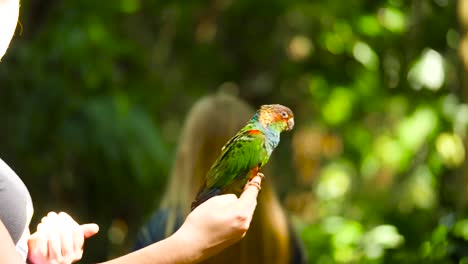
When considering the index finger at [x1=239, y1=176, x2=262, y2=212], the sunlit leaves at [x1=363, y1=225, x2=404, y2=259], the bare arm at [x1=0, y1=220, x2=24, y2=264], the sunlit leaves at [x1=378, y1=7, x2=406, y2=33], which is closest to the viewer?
the bare arm at [x1=0, y1=220, x2=24, y2=264]

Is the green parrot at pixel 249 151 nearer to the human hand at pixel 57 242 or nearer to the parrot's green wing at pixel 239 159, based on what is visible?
the parrot's green wing at pixel 239 159

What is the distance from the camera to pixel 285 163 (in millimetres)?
7344

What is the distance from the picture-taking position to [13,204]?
1.55 metres

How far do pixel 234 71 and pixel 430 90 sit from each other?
2.26 m

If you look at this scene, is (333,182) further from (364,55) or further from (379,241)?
(379,241)

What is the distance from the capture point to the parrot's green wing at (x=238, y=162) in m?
1.55

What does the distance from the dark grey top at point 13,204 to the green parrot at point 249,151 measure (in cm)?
28

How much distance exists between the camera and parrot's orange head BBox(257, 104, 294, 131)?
61.6 inches

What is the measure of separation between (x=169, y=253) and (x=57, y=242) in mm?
203

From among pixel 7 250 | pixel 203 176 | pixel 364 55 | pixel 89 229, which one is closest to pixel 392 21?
pixel 364 55

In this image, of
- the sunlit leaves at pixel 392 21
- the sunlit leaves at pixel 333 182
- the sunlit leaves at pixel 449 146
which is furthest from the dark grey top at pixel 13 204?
the sunlit leaves at pixel 333 182

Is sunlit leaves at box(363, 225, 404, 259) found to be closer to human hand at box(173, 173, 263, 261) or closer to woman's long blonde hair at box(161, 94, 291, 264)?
woman's long blonde hair at box(161, 94, 291, 264)

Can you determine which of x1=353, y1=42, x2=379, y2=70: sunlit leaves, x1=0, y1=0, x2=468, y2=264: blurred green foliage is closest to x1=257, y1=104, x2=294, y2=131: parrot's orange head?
x1=0, y1=0, x2=468, y2=264: blurred green foliage

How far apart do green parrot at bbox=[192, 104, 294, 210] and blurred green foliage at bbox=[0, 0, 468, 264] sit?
2.64 m
